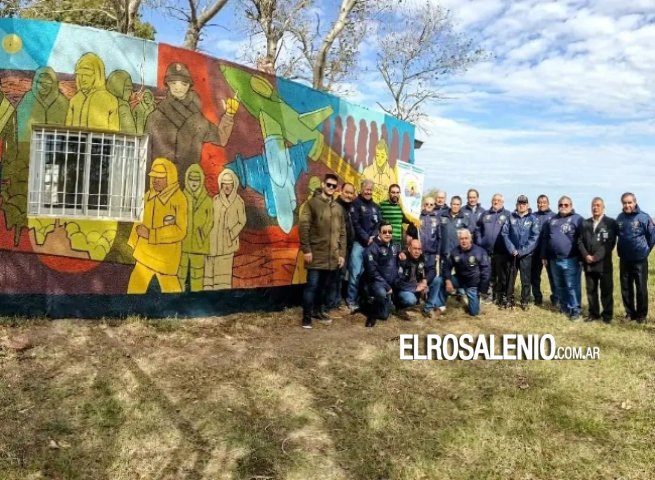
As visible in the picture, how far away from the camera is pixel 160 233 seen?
677 cm

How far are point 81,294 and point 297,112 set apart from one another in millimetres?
4092

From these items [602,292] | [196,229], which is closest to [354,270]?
[196,229]

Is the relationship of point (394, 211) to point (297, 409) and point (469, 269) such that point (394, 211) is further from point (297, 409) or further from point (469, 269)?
point (297, 409)

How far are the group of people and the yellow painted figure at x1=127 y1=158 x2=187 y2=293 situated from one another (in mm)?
1664

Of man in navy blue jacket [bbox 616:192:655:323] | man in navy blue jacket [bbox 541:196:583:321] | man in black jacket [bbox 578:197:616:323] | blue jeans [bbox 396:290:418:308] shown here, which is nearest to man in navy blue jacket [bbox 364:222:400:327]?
blue jeans [bbox 396:290:418:308]

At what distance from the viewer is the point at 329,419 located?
4629 mm

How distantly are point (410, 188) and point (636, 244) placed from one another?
3.64m

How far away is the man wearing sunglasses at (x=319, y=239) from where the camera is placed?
23.4 ft

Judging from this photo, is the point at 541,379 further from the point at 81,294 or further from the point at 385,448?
the point at 81,294

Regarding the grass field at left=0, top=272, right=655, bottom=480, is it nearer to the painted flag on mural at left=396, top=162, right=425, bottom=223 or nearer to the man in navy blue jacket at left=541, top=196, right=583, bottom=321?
the man in navy blue jacket at left=541, top=196, right=583, bottom=321

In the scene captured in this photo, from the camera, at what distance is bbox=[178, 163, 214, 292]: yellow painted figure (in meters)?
6.95

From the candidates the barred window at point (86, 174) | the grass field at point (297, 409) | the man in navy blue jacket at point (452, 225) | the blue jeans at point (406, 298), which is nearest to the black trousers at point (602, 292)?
the grass field at point (297, 409)

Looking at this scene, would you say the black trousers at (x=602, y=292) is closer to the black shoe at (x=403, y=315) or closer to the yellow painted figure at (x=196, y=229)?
the black shoe at (x=403, y=315)

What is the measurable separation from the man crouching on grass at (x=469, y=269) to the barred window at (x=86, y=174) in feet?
15.8
